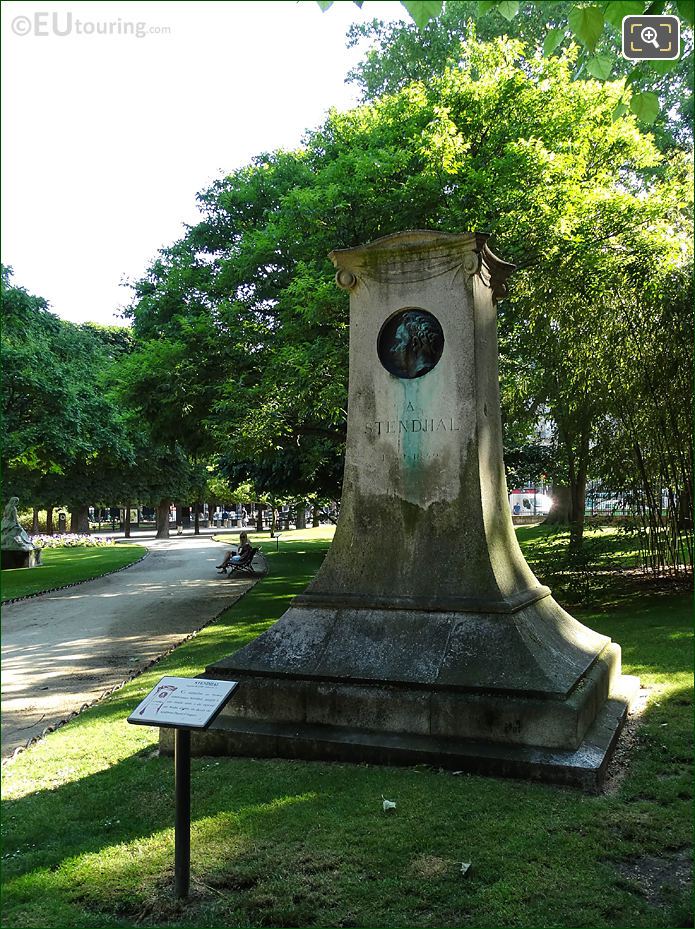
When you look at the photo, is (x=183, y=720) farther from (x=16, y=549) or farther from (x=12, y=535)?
(x=12, y=535)

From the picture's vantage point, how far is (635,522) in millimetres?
14000

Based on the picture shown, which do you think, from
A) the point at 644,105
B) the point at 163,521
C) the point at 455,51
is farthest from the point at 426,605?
the point at 163,521

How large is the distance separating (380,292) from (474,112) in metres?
6.69

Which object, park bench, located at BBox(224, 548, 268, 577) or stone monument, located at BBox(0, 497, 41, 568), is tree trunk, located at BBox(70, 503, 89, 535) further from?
park bench, located at BBox(224, 548, 268, 577)

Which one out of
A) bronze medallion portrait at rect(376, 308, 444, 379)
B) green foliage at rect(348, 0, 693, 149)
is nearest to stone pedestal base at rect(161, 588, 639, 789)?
bronze medallion portrait at rect(376, 308, 444, 379)

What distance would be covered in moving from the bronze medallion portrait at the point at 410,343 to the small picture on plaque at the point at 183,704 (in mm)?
3474

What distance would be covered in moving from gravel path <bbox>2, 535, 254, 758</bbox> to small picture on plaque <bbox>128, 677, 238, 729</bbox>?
2.97m

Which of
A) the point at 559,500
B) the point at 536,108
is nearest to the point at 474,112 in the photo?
the point at 536,108

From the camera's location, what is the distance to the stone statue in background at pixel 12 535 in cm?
Answer: 2680

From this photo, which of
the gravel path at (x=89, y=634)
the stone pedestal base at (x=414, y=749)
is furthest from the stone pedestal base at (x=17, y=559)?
the stone pedestal base at (x=414, y=749)

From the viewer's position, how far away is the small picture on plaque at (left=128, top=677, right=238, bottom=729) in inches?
147

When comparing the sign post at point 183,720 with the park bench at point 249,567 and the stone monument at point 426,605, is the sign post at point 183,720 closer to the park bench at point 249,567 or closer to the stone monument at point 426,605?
the stone monument at point 426,605

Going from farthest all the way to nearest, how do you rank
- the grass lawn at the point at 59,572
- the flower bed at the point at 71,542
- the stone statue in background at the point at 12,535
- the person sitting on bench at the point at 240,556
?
the flower bed at the point at 71,542 < the stone statue in background at the point at 12,535 < the person sitting on bench at the point at 240,556 < the grass lawn at the point at 59,572

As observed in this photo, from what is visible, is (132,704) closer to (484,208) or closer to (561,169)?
(484,208)
